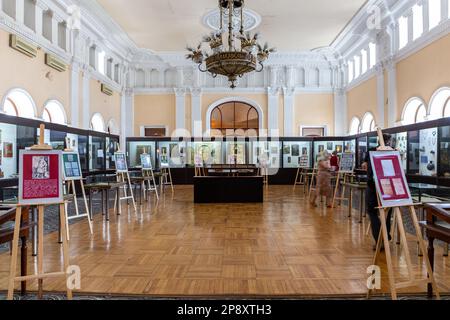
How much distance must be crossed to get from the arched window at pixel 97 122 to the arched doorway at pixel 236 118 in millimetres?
5763

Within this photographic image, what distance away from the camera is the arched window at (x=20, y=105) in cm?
988

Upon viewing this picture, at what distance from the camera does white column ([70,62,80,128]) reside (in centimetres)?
1252

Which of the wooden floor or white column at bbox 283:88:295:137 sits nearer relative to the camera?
the wooden floor

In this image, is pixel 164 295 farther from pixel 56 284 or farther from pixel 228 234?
pixel 228 234

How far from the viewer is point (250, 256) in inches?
189

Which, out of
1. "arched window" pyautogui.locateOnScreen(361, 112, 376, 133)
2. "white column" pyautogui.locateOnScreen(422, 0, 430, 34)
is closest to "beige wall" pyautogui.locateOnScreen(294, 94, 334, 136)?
"arched window" pyautogui.locateOnScreen(361, 112, 376, 133)

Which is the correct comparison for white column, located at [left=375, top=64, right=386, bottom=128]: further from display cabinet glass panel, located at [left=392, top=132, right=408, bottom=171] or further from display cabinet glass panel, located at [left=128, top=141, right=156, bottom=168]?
display cabinet glass panel, located at [left=128, top=141, right=156, bottom=168]

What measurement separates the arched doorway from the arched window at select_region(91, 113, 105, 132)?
5.76 m

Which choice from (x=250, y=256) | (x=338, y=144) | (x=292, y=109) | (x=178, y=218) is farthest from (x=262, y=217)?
(x=292, y=109)

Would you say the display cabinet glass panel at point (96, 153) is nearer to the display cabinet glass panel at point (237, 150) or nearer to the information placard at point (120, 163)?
the information placard at point (120, 163)

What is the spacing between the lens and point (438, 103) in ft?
33.4

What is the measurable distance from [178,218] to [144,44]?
11.7 meters
